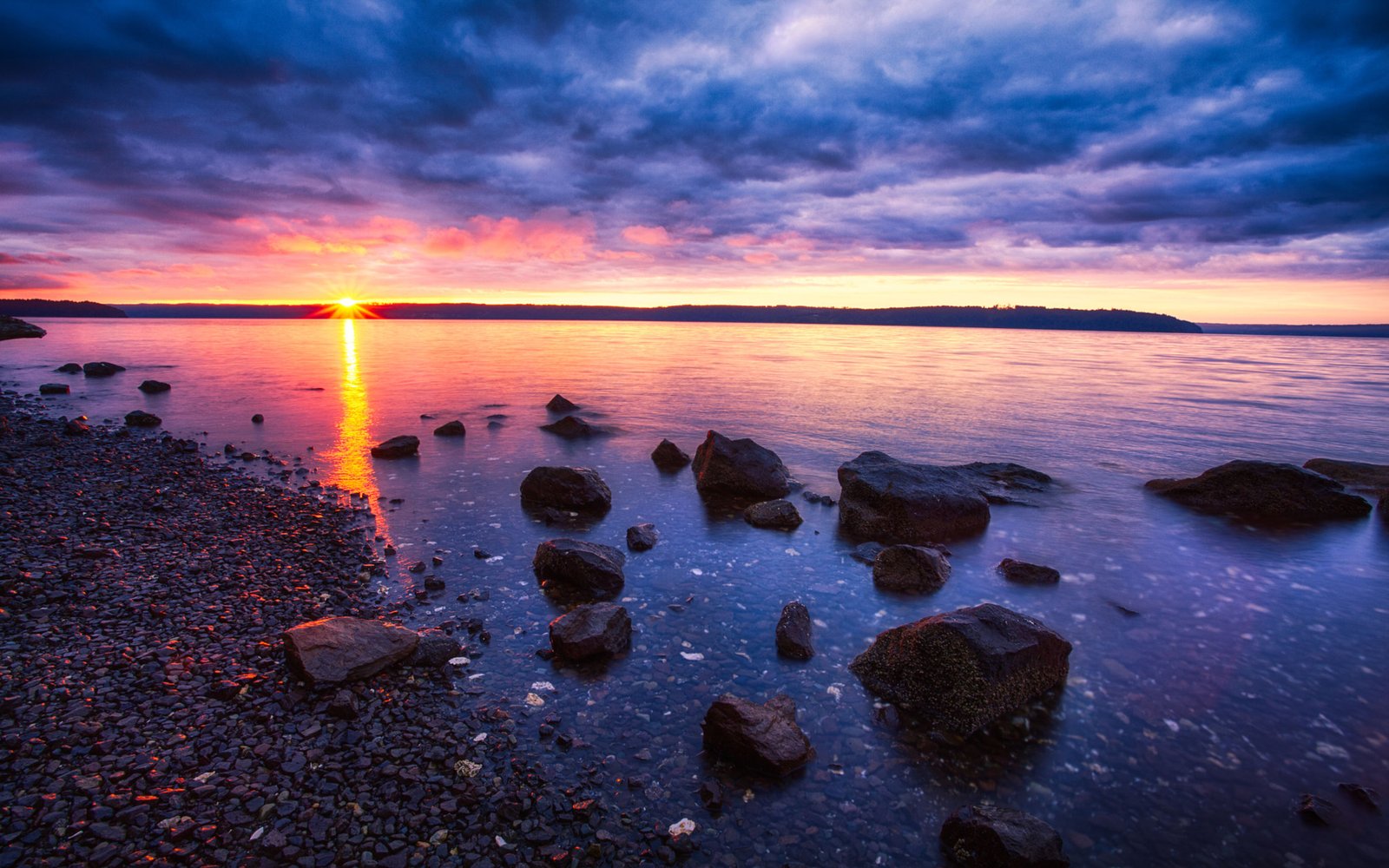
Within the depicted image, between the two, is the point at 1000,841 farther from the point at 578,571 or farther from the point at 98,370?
the point at 98,370

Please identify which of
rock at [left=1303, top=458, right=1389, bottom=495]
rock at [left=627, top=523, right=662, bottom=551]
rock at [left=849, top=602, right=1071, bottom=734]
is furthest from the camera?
rock at [left=1303, top=458, right=1389, bottom=495]

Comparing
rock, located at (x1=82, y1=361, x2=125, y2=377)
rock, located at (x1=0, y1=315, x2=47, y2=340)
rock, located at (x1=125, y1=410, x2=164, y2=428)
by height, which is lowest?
rock, located at (x1=125, y1=410, x2=164, y2=428)

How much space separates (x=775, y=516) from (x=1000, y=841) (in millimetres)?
9273

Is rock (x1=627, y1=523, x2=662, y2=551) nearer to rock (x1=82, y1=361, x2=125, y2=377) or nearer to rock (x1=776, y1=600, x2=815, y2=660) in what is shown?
rock (x1=776, y1=600, x2=815, y2=660)

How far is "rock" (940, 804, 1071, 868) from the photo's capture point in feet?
17.9

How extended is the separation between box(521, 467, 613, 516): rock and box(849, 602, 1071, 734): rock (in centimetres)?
864

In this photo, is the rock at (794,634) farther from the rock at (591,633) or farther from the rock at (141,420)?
the rock at (141,420)

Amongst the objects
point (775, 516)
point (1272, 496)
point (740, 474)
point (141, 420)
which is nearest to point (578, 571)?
point (775, 516)

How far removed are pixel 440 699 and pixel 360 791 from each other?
5.45 feet

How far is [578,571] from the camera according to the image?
1065cm

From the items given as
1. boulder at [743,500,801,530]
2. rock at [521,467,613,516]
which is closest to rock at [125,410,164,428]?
rock at [521,467,613,516]

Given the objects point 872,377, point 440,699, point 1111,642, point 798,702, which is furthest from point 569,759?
point 872,377

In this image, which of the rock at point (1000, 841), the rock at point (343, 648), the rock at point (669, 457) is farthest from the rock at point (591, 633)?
the rock at point (669, 457)

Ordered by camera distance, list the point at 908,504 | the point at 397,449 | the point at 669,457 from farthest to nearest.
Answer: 1. the point at 397,449
2. the point at 669,457
3. the point at 908,504
